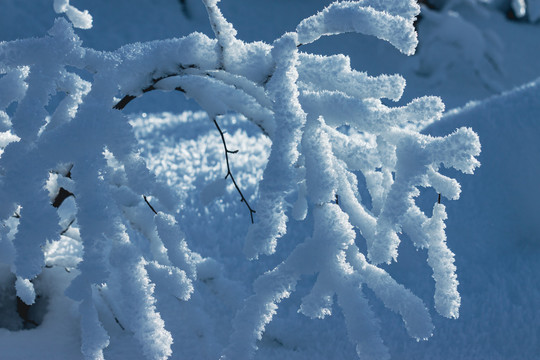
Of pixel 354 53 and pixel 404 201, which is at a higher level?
pixel 404 201

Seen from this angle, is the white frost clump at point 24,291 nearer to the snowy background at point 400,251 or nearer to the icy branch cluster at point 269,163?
the snowy background at point 400,251

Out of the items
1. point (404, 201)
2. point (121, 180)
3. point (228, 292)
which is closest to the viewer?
point (404, 201)

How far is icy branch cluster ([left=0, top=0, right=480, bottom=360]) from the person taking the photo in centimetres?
88

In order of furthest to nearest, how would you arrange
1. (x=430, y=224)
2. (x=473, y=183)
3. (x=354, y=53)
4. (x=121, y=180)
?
(x=354, y=53) → (x=473, y=183) → (x=121, y=180) → (x=430, y=224)

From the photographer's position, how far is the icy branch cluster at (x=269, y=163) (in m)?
0.88

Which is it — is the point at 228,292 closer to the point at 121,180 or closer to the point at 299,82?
the point at 121,180

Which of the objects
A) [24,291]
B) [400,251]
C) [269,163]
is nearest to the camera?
[269,163]

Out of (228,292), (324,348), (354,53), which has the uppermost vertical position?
(228,292)

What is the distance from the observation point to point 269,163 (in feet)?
2.83

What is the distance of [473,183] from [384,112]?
1.31 m

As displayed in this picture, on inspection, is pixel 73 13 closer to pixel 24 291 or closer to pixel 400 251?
pixel 24 291

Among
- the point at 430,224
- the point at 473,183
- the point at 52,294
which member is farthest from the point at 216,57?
the point at 473,183

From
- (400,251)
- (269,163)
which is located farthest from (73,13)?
(400,251)

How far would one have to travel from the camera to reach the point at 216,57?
40.9 inches
